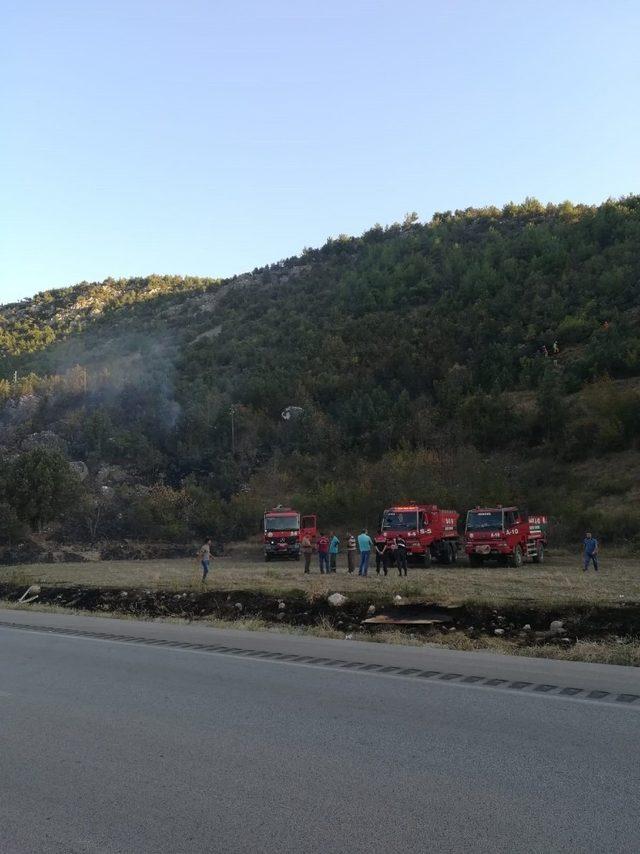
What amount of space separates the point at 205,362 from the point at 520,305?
31486 millimetres

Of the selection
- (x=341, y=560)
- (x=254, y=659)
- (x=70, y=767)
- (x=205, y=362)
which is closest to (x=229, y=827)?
(x=70, y=767)

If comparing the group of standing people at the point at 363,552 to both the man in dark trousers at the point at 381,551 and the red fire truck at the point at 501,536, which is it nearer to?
the man in dark trousers at the point at 381,551

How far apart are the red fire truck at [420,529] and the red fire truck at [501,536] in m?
1.45

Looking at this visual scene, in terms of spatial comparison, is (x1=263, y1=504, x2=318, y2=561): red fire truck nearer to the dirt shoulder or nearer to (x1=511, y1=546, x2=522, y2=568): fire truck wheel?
the dirt shoulder

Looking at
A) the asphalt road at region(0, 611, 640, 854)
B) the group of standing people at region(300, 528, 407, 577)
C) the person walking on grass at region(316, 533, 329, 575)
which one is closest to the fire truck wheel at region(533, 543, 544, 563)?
the group of standing people at region(300, 528, 407, 577)

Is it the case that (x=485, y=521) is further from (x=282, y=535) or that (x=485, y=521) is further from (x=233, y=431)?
(x=233, y=431)

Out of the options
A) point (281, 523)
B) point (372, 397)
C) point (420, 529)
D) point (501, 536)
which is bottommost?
point (501, 536)

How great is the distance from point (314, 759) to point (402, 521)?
25.0 metres

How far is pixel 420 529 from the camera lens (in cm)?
3017

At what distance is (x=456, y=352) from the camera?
63.4m

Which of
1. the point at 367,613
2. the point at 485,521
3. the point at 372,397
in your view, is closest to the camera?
the point at 367,613

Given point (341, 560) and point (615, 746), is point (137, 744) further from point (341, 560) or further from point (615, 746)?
point (341, 560)

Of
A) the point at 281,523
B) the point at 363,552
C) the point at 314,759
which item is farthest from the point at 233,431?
the point at 314,759

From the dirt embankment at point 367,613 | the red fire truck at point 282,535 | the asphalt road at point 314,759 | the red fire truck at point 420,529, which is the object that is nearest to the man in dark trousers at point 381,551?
the red fire truck at point 420,529
